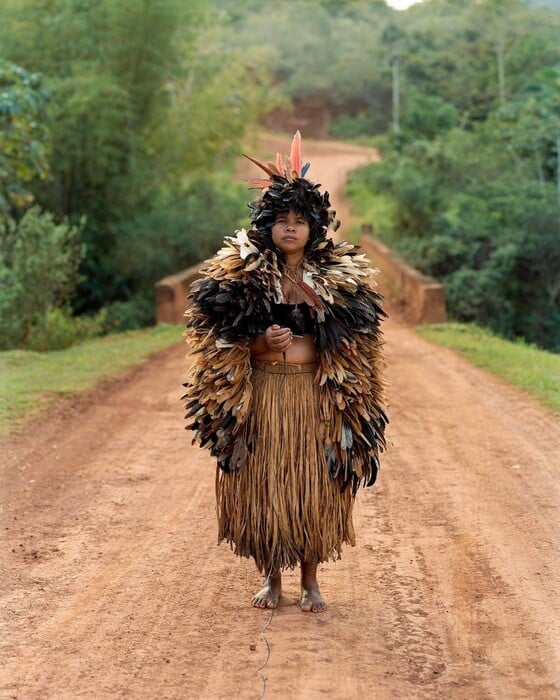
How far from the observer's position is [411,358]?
13.2 meters

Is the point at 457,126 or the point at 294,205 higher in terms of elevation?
the point at 457,126

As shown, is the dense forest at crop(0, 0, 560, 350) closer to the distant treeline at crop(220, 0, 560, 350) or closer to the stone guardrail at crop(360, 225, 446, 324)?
the distant treeline at crop(220, 0, 560, 350)

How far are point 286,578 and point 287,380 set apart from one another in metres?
1.22

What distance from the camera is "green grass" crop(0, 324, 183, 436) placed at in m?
10.1

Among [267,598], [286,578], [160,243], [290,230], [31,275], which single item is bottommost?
[286,578]

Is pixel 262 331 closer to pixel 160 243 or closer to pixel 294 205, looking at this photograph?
pixel 294 205

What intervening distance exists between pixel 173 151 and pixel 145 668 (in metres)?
19.5

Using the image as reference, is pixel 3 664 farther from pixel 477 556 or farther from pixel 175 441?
pixel 175 441

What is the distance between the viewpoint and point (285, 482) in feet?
16.9

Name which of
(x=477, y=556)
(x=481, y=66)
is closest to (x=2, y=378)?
(x=477, y=556)

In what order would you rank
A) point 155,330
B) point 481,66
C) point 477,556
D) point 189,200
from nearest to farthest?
point 477,556 → point 155,330 → point 189,200 → point 481,66

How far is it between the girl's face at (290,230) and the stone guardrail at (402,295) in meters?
11.7

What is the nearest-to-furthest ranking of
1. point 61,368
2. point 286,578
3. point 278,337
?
1. point 278,337
2. point 286,578
3. point 61,368

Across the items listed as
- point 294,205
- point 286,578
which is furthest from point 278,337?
point 286,578
